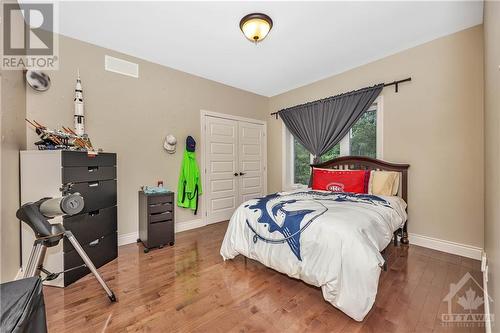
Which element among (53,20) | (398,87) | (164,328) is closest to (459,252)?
(398,87)

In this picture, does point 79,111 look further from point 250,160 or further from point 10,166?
point 250,160

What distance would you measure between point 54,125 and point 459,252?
16.0ft

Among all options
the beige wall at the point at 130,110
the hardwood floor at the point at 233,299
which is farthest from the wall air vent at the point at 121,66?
the hardwood floor at the point at 233,299

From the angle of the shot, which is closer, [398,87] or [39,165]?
[39,165]

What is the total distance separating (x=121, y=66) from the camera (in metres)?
2.84

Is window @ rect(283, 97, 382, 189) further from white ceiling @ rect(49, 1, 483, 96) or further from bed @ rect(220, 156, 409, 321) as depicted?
bed @ rect(220, 156, 409, 321)

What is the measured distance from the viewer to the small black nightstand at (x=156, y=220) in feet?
8.61

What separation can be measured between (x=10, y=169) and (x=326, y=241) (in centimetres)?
266

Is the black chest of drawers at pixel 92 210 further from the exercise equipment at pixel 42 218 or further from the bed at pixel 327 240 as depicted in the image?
the bed at pixel 327 240

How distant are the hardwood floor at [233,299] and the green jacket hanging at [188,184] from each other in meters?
1.11

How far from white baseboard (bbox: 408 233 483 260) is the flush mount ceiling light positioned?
312cm

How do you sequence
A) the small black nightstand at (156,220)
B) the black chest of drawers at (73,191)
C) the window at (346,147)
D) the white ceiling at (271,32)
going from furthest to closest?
1. the window at (346,147)
2. the small black nightstand at (156,220)
3. the white ceiling at (271,32)
4. the black chest of drawers at (73,191)

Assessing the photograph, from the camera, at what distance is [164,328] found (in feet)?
4.53

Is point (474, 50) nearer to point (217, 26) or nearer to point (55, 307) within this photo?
point (217, 26)
